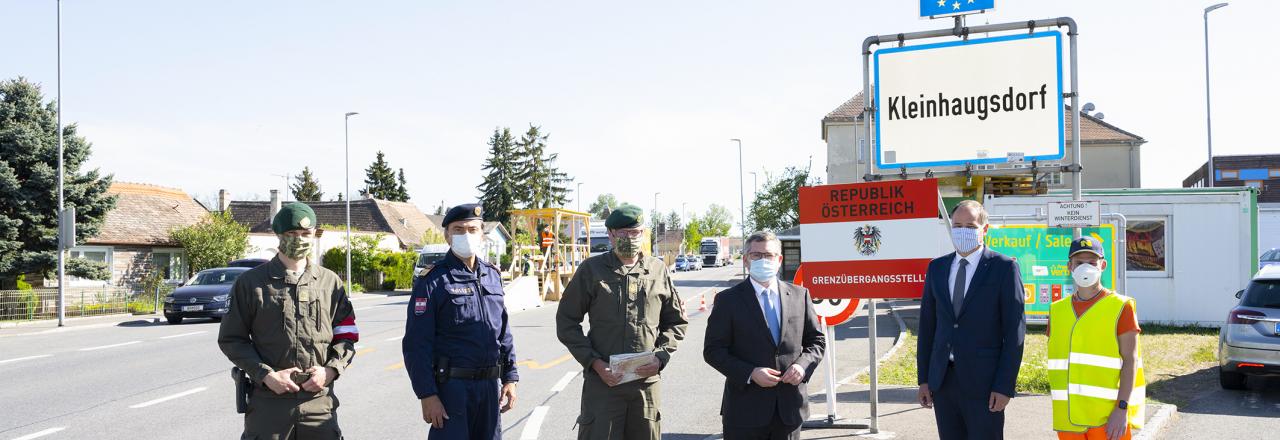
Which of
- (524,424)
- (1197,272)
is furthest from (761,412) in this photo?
(1197,272)

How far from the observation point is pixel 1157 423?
7.87m

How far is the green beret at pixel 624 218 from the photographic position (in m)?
5.07

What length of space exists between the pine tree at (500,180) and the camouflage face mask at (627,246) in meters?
70.2

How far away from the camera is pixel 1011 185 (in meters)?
8.84

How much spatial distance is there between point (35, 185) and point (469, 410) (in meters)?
29.0

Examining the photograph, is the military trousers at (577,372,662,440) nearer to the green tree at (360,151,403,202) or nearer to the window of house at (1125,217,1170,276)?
the window of house at (1125,217,1170,276)

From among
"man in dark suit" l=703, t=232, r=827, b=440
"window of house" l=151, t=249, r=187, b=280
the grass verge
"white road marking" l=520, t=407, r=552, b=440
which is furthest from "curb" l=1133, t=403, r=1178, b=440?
"window of house" l=151, t=249, r=187, b=280

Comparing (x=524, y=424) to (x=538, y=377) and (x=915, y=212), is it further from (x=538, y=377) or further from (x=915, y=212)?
(x=915, y=212)

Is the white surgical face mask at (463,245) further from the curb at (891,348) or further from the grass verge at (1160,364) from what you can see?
the grass verge at (1160,364)

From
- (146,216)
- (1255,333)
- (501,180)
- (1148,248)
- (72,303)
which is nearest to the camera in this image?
(1255,333)

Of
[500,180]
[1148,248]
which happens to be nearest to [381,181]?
[500,180]

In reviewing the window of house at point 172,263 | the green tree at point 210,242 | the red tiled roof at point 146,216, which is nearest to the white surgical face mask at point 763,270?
the red tiled roof at point 146,216

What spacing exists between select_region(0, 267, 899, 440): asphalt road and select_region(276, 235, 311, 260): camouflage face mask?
11.6 feet

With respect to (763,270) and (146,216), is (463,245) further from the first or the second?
(146,216)
